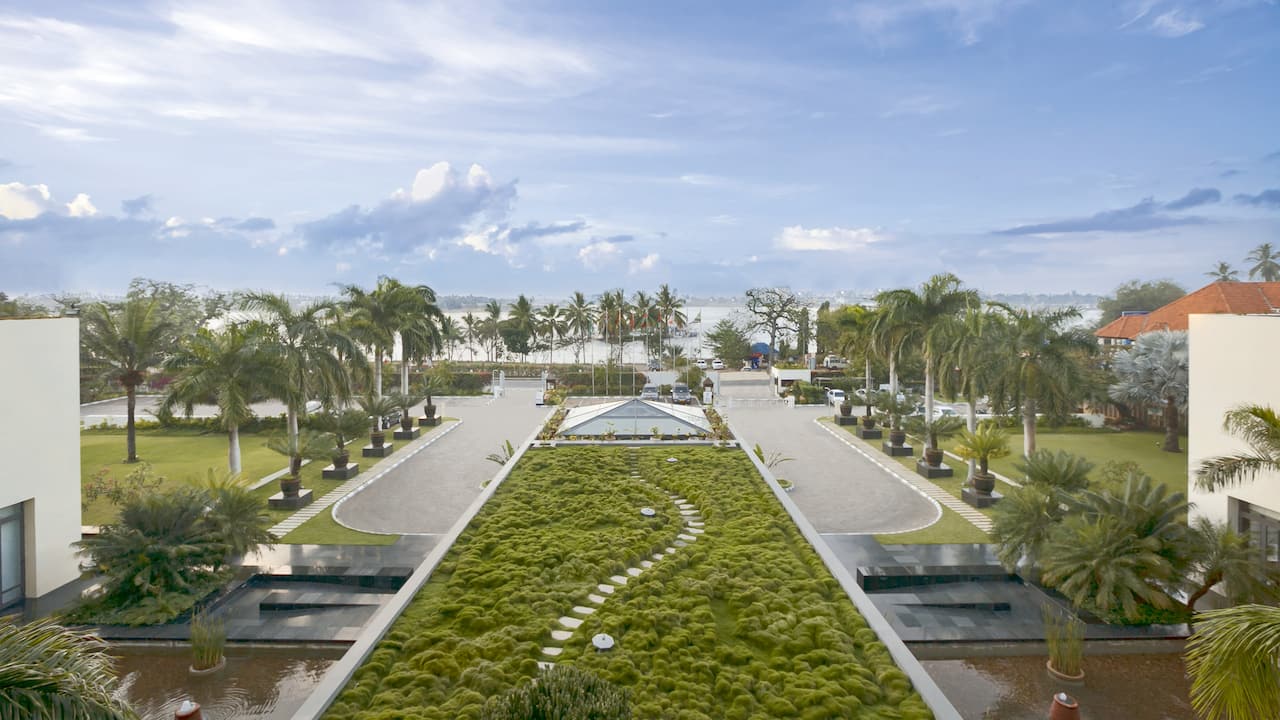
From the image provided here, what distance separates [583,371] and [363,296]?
20.4m

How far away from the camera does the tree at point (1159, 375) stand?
24.4 m

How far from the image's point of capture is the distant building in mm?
10938

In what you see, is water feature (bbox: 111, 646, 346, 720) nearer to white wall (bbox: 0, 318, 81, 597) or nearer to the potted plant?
white wall (bbox: 0, 318, 81, 597)

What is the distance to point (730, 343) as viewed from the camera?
55.1 metres

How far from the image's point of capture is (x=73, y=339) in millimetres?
13039

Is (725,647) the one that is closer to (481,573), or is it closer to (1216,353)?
(481,573)

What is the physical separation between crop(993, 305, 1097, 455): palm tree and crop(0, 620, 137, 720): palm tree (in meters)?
18.7

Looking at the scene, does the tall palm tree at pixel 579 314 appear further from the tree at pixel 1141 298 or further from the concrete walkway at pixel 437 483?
the tree at pixel 1141 298

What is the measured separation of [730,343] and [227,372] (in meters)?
41.0

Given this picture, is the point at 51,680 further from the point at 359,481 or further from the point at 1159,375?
the point at 1159,375

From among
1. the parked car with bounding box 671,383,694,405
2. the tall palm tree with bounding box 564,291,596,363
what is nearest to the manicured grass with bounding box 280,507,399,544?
the parked car with bounding box 671,383,694,405

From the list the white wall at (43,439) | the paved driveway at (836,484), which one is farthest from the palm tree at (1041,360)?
the white wall at (43,439)

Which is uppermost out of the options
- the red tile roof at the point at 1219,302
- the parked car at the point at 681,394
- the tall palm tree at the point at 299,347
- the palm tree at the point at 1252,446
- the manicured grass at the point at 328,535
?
the red tile roof at the point at 1219,302

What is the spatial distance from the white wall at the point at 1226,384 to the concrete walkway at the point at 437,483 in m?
13.9
